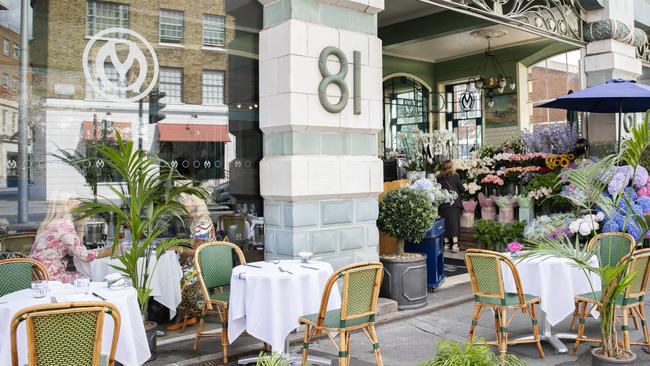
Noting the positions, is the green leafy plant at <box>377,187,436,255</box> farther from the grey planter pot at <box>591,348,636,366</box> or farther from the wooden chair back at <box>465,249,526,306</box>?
the grey planter pot at <box>591,348,636,366</box>

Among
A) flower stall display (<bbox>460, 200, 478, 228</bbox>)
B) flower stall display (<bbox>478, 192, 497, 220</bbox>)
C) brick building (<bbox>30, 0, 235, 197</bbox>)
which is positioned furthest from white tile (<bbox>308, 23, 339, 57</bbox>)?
flower stall display (<bbox>460, 200, 478, 228</bbox>)

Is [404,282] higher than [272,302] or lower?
lower

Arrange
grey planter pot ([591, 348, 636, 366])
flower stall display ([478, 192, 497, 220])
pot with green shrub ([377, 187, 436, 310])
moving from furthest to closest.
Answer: flower stall display ([478, 192, 497, 220]) < pot with green shrub ([377, 187, 436, 310]) < grey planter pot ([591, 348, 636, 366])

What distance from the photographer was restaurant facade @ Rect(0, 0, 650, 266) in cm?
603

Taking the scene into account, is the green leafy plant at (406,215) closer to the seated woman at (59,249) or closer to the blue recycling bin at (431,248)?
the blue recycling bin at (431,248)

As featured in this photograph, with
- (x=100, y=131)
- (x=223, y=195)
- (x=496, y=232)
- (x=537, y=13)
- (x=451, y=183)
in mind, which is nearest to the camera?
(x=223, y=195)

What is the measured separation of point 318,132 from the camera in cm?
611

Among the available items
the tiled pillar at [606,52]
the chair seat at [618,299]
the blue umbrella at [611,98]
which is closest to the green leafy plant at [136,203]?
the chair seat at [618,299]

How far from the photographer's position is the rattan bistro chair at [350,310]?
4.28 metres

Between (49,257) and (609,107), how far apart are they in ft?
28.0

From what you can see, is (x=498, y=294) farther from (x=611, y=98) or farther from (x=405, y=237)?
(x=611, y=98)

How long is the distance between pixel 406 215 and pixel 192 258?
8.20ft

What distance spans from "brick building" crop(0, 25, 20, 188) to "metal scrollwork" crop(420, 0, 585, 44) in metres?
5.19

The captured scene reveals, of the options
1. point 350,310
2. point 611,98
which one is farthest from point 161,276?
point 611,98
